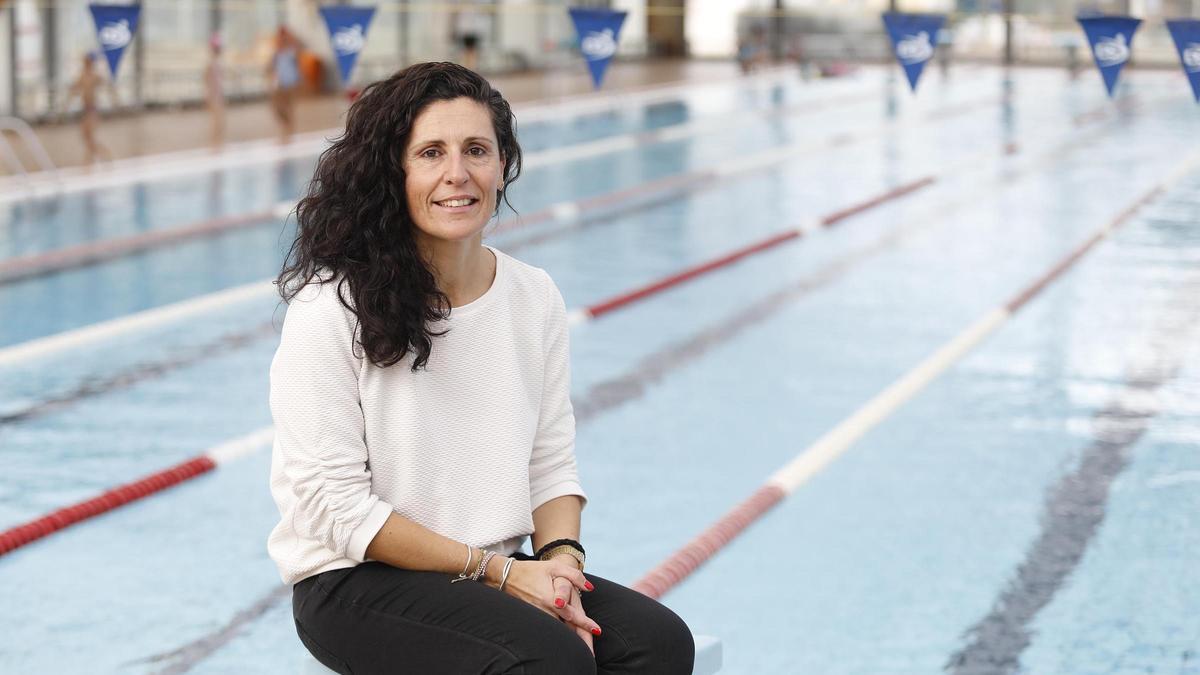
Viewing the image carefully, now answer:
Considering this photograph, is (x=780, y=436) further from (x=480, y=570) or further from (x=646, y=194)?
(x=646, y=194)

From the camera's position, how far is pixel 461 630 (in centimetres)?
191

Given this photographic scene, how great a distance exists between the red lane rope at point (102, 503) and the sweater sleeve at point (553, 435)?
217 centimetres

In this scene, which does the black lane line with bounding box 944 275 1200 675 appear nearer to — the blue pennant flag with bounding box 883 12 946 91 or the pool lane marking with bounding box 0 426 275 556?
the pool lane marking with bounding box 0 426 275 556

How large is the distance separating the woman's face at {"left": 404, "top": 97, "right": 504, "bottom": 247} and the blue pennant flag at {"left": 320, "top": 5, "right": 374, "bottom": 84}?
9601mm

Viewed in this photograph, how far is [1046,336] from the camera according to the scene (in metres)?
6.55

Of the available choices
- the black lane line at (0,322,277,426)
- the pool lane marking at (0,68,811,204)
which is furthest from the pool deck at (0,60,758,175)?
the black lane line at (0,322,277,426)

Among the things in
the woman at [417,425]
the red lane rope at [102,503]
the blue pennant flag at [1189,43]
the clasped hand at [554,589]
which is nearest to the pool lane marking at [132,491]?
the red lane rope at [102,503]

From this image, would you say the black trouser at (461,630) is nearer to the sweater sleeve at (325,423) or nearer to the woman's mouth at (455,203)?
the sweater sleeve at (325,423)

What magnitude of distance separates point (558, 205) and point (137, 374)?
16.7ft

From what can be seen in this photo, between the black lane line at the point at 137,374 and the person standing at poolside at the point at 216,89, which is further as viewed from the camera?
the person standing at poolside at the point at 216,89

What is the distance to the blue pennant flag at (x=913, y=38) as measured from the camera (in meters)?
9.92

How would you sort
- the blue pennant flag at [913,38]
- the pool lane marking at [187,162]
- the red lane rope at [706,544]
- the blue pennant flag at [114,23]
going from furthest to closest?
the pool lane marking at [187,162] < the blue pennant flag at [114,23] < the blue pennant flag at [913,38] < the red lane rope at [706,544]

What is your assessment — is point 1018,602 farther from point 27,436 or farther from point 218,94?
point 218,94

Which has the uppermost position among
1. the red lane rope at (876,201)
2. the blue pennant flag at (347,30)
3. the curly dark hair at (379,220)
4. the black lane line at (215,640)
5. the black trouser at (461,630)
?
the blue pennant flag at (347,30)
